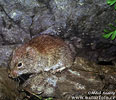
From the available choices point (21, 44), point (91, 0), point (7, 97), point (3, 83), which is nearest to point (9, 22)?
point (21, 44)

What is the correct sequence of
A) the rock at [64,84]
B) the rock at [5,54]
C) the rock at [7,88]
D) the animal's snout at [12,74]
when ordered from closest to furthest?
1. the rock at [7,88]
2. the rock at [64,84]
3. the animal's snout at [12,74]
4. the rock at [5,54]

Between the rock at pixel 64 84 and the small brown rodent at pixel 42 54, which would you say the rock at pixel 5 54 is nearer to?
the small brown rodent at pixel 42 54

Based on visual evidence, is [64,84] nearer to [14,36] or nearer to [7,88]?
[7,88]

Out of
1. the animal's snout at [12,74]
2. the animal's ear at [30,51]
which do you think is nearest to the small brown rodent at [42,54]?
the animal's ear at [30,51]

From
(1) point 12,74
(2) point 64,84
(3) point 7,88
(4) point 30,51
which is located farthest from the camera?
(4) point 30,51

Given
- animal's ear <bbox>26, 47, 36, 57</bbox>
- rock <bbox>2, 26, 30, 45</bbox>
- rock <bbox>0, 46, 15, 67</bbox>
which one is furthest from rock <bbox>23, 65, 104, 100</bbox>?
rock <bbox>2, 26, 30, 45</bbox>

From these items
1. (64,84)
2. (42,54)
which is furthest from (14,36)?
(64,84)

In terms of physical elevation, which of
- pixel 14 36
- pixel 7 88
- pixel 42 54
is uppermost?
pixel 14 36

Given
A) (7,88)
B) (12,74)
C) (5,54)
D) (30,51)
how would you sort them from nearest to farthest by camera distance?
(7,88) → (12,74) → (30,51) → (5,54)
